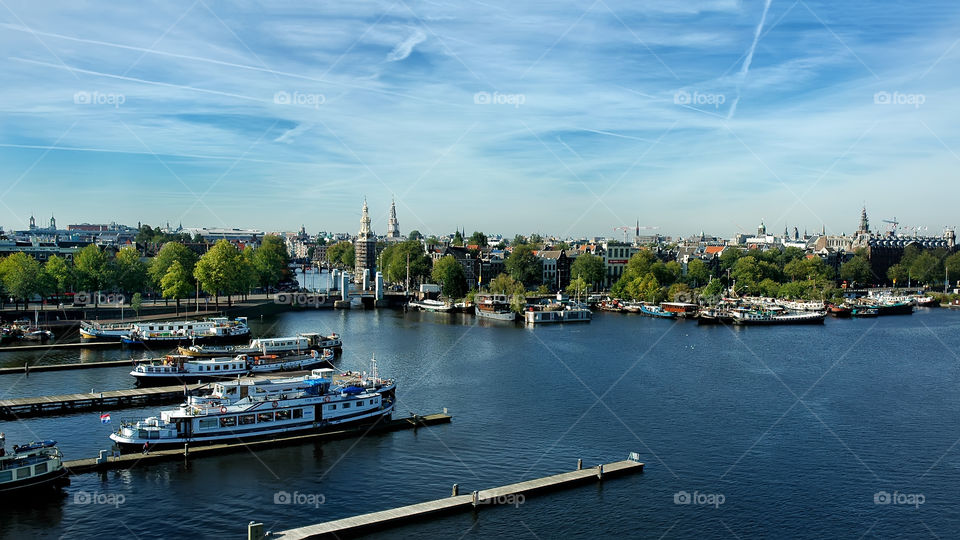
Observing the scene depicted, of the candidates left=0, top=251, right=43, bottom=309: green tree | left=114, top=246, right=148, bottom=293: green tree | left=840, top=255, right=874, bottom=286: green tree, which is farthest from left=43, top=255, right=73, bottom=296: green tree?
left=840, top=255, right=874, bottom=286: green tree

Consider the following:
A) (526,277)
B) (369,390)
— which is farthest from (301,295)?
(369,390)

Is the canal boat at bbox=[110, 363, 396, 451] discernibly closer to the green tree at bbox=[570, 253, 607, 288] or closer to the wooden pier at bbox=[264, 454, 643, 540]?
the wooden pier at bbox=[264, 454, 643, 540]

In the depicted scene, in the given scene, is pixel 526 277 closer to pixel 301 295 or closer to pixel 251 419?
pixel 301 295

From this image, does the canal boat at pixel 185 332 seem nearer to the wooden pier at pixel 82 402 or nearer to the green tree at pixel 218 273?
the green tree at pixel 218 273

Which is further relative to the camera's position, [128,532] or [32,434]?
[32,434]

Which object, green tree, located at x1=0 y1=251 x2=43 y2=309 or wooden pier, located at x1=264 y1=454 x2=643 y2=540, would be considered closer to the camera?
wooden pier, located at x1=264 y1=454 x2=643 y2=540
